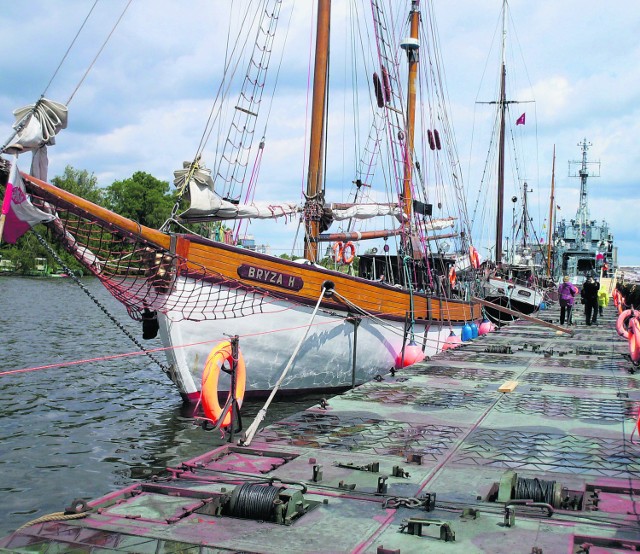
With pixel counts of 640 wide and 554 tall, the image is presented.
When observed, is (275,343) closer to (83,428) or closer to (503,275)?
(83,428)

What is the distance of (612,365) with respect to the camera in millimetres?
15016

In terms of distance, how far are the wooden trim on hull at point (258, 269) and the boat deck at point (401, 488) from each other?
3.55 m

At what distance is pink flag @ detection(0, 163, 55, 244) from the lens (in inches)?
364

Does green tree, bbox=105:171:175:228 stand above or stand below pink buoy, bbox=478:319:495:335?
above

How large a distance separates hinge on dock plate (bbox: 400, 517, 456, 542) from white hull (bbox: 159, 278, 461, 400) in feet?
24.1

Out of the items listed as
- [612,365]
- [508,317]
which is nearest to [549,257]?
[508,317]

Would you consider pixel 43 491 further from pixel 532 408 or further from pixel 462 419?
pixel 532 408

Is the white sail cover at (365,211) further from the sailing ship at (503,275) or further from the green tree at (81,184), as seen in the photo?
the green tree at (81,184)

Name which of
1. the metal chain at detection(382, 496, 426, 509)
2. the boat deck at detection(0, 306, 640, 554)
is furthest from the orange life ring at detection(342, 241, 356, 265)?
→ the metal chain at detection(382, 496, 426, 509)

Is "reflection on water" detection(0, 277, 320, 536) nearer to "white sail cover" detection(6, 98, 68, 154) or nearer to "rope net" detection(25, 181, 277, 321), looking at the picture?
"rope net" detection(25, 181, 277, 321)

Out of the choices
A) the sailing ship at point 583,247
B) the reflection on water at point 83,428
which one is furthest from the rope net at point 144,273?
the sailing ship at point 583,247

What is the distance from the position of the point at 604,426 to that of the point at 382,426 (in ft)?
9.08

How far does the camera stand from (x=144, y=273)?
1234 cm

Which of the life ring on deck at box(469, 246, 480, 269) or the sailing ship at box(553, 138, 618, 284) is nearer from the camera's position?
the life ring on deck at box(469, 246, 480, 269)
